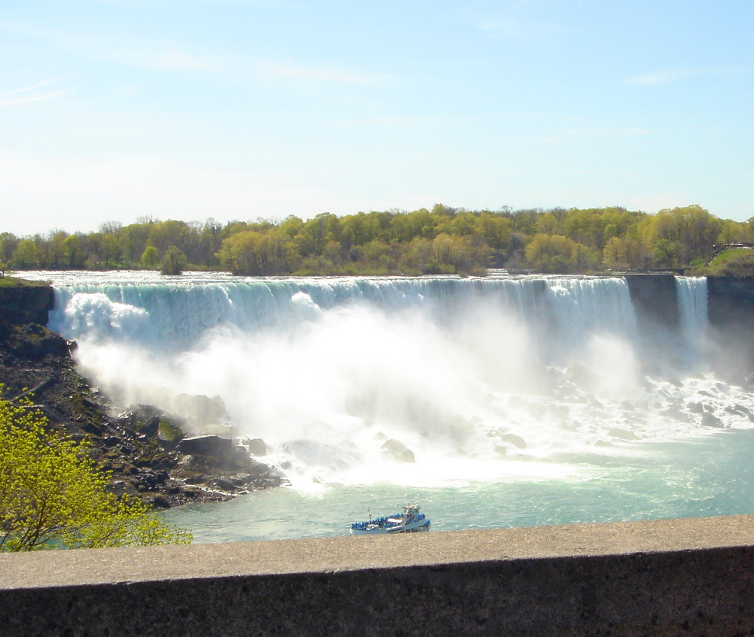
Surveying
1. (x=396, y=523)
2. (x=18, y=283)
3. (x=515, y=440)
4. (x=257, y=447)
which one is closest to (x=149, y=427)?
(x=257, y=447)

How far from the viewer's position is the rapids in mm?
18828

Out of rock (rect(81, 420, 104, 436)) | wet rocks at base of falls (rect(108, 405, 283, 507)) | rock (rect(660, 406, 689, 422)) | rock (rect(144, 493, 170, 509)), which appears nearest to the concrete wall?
rock (rect(144, 493, 170, 509))

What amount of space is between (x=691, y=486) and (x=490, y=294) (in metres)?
17.6

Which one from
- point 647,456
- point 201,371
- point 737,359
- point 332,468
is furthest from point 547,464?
point 737,359

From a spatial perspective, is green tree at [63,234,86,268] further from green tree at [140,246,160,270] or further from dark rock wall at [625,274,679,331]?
dark rock wall at [625,274,679,331]

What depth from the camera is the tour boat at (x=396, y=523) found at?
615 inches

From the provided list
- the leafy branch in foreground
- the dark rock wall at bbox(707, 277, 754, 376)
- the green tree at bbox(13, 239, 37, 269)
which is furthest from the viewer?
the green tree at bbox(13, 239, 37, 269)

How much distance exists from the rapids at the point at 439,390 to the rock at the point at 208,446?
48.4 inches

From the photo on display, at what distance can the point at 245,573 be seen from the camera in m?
2.33

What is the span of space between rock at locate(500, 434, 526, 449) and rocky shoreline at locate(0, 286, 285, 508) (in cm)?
754

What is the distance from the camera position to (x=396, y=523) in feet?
52.1

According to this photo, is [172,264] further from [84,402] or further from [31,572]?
[31,572]

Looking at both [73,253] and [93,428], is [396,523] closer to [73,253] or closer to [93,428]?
[93,428]

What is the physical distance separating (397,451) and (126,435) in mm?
7550
